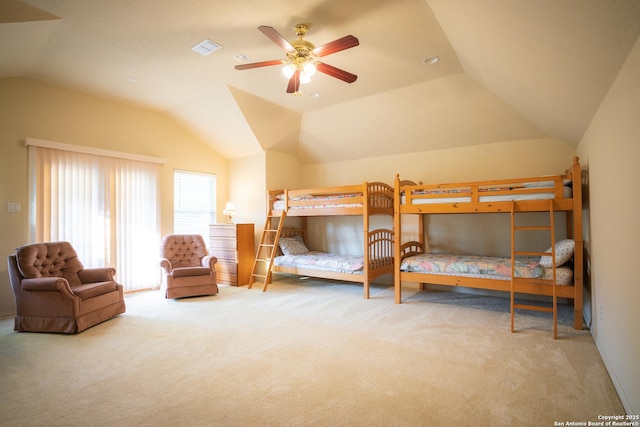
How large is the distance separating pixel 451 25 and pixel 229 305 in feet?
13.6

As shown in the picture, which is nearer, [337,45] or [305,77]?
[337,45]

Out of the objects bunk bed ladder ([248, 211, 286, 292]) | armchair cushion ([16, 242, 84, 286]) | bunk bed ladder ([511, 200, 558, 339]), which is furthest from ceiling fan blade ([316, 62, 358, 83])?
armchair cushion ([16, 242, 84, 286])

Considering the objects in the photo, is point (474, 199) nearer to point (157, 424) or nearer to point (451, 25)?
point (451, 25)

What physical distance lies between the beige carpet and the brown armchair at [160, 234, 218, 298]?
716mm

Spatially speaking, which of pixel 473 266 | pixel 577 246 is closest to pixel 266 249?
pixel 473 266

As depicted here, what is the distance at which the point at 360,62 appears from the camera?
3809 millimetres

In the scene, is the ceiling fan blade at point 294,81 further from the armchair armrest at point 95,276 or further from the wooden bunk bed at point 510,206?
the armchair armrest at point 95,276

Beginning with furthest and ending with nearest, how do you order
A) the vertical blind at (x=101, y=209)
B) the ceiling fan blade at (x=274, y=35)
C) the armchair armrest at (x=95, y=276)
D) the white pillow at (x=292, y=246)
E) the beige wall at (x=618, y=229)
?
the white pillow at (x=292, y=246) < the vertical blind at (x=101, y=209) < the armchair armrest at (x=95, y=276) < the ceiling fan blade at (x=274, y=35) < the beige wall at (x=618, y=229)

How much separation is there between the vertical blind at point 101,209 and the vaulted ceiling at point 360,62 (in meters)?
1.11

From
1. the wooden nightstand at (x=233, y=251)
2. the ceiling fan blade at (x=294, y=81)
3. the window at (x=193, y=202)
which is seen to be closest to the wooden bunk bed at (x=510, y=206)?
the ceiling fan blade at (x=294, y=81)

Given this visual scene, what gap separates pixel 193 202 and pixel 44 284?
9.98 feet

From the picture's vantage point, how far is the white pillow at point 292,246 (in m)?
5.91

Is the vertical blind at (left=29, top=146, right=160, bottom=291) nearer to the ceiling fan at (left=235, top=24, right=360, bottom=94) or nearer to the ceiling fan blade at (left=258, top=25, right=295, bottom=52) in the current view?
the ceiling fan at (left=235, top=24, right=360, bottom=94)

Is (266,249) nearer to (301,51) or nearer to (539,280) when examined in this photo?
(301,51)
